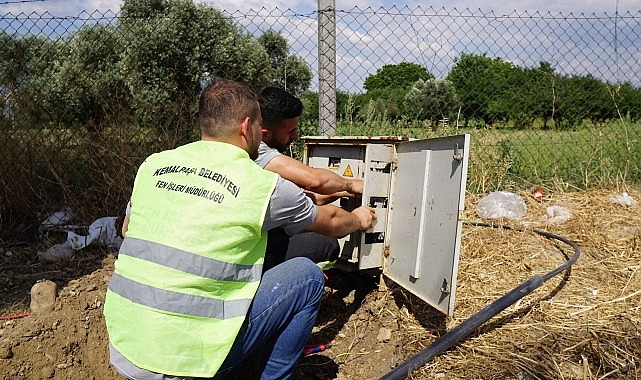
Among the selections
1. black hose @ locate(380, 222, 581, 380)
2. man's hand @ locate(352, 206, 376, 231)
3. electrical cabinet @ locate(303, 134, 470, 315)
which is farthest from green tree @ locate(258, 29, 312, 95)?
black hose @ locate(380, 222, 581, 380)

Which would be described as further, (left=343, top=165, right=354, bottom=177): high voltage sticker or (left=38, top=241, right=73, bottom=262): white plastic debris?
(left=38, top=241, right=73, bottom=262): white plastic debris

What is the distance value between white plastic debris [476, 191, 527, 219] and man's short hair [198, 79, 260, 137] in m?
3.35

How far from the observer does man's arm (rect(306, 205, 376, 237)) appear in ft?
8.04

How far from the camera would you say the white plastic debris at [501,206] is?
5066 mm

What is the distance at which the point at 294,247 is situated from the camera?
9.73 feet

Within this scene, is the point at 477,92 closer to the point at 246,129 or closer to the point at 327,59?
the point at 327,59

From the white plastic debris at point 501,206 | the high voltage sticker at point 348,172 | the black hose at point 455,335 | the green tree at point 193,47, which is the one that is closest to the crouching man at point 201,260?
the black hose at point 455,335

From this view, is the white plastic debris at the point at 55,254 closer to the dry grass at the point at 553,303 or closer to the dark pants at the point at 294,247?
the dark pants at the point at 294,247

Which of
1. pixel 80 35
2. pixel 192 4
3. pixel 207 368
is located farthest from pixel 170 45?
pixel 207 368

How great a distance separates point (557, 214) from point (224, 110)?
376 centimetres

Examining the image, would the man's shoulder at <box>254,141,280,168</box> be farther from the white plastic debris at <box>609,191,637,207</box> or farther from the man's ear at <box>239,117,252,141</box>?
the white plastic debris at <box>609,191,637,207</box>

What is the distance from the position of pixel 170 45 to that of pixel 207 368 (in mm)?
9660

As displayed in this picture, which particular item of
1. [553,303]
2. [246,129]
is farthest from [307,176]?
[553,303]

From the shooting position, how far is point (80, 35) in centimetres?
627
